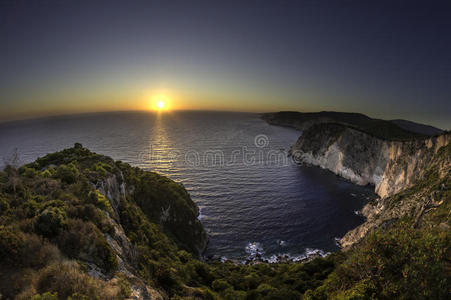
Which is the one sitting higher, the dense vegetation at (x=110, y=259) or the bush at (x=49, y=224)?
the bush at (x=49, y=224)

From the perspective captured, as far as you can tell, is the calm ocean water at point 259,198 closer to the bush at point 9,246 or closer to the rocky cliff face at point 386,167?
the rocky cliff face at point 386,167

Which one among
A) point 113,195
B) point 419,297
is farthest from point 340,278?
point 113,195

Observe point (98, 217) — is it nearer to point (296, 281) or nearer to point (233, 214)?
point (296, 281)

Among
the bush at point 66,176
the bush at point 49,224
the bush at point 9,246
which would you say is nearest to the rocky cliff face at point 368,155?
the bush at point 49,224

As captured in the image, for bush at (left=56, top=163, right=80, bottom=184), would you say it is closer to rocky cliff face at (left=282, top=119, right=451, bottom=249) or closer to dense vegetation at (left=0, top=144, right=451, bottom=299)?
dense vegetation at (left=0, top=144, right=451, bottom=299)

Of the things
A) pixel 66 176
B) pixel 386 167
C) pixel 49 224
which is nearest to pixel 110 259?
pixel 49 224

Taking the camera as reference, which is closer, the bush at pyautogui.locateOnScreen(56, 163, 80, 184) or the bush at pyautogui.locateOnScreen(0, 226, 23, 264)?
the bush at pyautogui.locateOnScreen(0, 226, 23, 264)

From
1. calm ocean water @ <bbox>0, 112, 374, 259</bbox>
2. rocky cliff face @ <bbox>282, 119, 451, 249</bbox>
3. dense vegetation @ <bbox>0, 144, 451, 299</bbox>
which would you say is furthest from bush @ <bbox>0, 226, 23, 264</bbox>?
calm ocean water @ <bbox>0, 112, 374, 259</bbox>

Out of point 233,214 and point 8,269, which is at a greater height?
point 8,269
